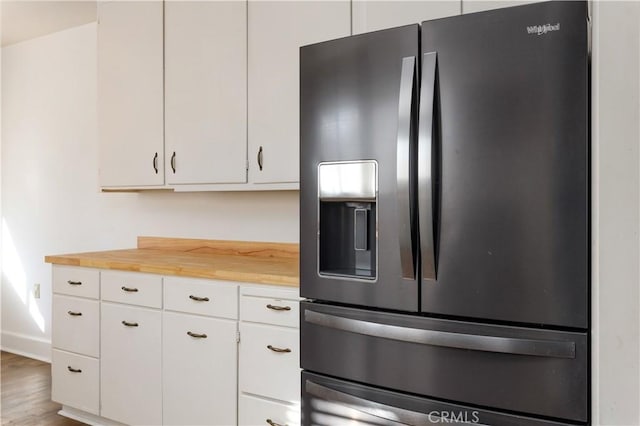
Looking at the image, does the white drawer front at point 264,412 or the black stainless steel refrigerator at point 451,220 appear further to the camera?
the white drawer front at point 264,412

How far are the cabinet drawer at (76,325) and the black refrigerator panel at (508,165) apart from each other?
199 centimetres

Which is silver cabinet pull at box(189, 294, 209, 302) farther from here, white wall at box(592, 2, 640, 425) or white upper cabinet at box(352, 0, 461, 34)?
white wall at box(592, 2, 640, 425)

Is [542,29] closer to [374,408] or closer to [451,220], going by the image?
[451,220]

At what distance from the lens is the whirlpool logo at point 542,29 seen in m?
1.31

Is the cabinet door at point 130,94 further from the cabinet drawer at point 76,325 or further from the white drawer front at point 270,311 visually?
the white drawer front at point 270,311

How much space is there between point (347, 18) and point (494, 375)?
1586 mm

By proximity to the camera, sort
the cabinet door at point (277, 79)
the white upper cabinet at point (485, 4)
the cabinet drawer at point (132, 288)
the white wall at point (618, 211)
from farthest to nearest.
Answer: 1. the cabinet drawer at point (132, 288)
2. the cabinet door at point (277, 79)
3. the white upper cabinet at point (485, 4)
4. the white wall at point (618, 211)

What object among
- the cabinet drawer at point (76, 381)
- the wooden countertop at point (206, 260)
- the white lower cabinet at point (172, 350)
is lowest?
the cabinet drawer at point (76, 381)

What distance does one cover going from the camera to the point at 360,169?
63.6 inches

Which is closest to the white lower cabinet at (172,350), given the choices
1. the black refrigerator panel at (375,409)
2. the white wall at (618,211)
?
the black refrigerator panel at (375,409)

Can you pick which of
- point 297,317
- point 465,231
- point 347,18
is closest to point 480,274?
point 465,231

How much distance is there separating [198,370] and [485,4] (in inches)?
77.5

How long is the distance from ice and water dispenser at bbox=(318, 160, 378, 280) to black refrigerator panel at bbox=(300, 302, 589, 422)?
5.9 inches

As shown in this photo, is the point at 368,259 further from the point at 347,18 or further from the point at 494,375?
the point at 347,18
